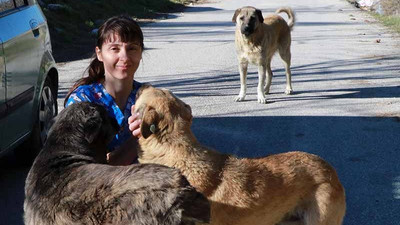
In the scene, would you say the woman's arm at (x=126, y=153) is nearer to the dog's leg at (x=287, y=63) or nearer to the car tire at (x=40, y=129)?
the car tire at (x=40, y=129)

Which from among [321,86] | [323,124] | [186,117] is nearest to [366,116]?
[323,124]

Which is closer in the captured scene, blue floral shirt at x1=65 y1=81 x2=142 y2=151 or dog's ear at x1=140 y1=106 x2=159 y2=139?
dog's ear at x1=140 y1=106 x2=159 y2=139

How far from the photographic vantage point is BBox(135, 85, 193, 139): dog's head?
12.1 ft

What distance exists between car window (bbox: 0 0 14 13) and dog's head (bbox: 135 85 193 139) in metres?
2.48

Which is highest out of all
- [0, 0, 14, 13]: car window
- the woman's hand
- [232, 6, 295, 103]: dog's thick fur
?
[0, 0, 14, 13]: car window

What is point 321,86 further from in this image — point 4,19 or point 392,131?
point 4,19

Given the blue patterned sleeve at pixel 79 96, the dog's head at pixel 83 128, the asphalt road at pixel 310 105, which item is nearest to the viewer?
the dog's head at pixel 83 128

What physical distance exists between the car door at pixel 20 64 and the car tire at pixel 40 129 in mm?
220

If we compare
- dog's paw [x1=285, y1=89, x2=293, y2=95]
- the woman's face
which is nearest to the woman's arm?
the woman's face

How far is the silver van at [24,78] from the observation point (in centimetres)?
527

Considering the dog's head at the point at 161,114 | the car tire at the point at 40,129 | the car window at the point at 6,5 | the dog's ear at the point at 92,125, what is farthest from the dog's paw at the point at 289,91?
the dog's ear at the point at 92,125

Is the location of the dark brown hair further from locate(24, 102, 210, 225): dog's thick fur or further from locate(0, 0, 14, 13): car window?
locate(0, 0, 14, 13): car window

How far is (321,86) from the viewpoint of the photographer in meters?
10.7

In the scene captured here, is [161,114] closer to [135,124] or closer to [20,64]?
[135,124]
